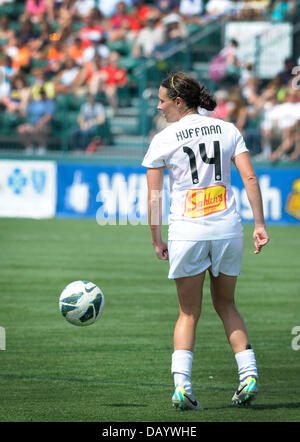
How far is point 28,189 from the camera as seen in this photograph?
72.7 feet

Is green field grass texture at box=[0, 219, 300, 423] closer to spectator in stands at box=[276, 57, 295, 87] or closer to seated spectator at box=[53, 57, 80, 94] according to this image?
spectator in stands at box=[276, 57, 295, 87]

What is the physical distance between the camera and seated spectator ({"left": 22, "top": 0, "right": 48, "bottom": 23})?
85.9 ft

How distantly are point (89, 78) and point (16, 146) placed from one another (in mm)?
2654

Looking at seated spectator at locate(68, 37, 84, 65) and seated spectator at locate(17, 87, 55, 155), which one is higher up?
seated spectator at locate(68, 37, 84, 65)

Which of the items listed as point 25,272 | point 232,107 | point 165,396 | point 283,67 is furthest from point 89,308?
point 283,67

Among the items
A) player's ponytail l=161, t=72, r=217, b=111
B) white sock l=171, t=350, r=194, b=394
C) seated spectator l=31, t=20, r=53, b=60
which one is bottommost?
white sock l=171, t=350, r=194, b=394

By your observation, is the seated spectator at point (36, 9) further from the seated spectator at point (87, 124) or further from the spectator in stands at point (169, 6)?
the seated spectator at point (87, 124)

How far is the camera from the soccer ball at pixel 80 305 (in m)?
6.81

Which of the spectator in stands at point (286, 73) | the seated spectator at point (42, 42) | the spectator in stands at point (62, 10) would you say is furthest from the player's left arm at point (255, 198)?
the spectator in stands at point (62, 10)

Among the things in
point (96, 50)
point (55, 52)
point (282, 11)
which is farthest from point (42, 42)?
point (282, 11)

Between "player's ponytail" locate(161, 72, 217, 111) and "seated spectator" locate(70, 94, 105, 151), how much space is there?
16542 mm

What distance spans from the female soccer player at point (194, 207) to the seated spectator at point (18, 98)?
57.9ft

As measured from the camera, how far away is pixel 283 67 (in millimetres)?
22812

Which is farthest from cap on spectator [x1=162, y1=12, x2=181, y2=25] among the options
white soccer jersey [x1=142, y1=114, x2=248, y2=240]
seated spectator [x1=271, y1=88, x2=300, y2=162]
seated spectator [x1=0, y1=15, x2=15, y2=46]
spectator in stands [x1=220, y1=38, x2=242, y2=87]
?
white soccer jersey [x1=142, y1=114, x2=248, y2=240]
